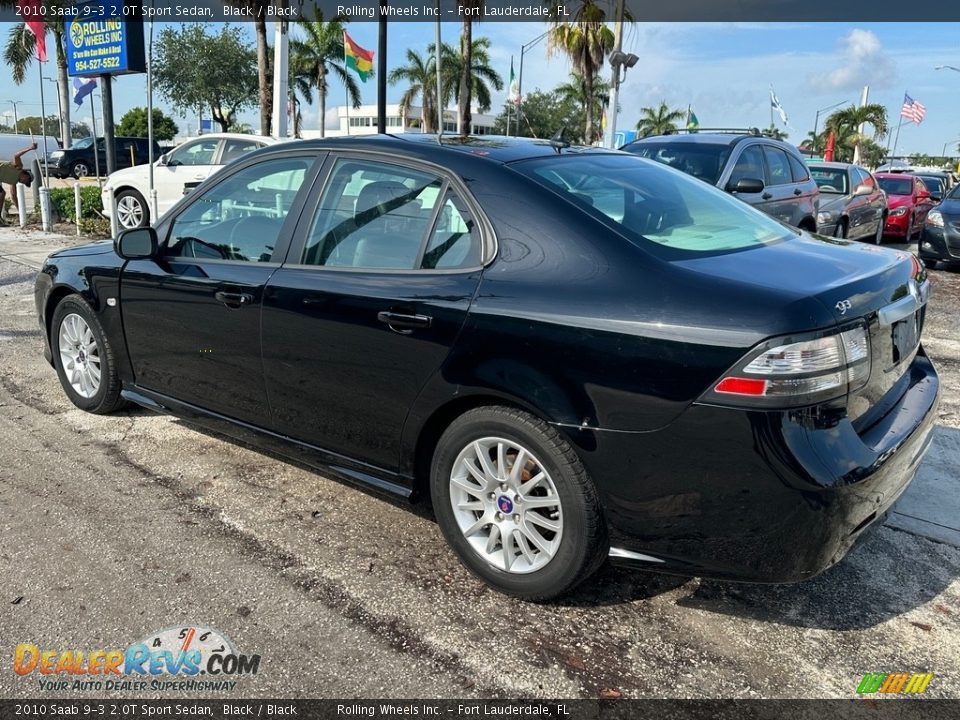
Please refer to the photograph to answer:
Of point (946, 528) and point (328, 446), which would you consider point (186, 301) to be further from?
point (946, 528)

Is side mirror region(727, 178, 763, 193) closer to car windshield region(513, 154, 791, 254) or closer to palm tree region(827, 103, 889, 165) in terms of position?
car windshield region(513, 154, 791, 254)

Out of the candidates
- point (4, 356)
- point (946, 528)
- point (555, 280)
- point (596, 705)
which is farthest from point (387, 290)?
point (4, 356)

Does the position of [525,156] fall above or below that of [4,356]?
above

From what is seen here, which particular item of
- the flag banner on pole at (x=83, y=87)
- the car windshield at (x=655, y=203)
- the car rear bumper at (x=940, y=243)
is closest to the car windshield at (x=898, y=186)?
the car rear bumper at (x=940, y=243)

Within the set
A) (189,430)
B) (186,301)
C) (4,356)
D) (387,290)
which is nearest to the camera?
(387,290)

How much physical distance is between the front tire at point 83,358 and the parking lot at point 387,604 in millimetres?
683

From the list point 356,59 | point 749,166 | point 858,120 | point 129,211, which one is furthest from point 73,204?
point 858,120

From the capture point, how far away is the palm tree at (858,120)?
5775cm

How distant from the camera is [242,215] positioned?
390 centimetres

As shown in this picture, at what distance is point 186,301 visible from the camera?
12.7 feet

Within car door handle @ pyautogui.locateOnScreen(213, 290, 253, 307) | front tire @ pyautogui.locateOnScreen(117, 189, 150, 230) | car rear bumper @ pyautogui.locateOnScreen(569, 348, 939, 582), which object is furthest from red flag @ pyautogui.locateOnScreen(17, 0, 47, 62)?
car rear bumper @ pyautogui.locateOnScreen(569, 348, 939, 582)

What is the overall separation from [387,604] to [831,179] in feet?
39.9

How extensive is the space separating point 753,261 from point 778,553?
3.29 ft

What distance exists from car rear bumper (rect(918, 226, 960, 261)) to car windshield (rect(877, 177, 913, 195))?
5658 mm
